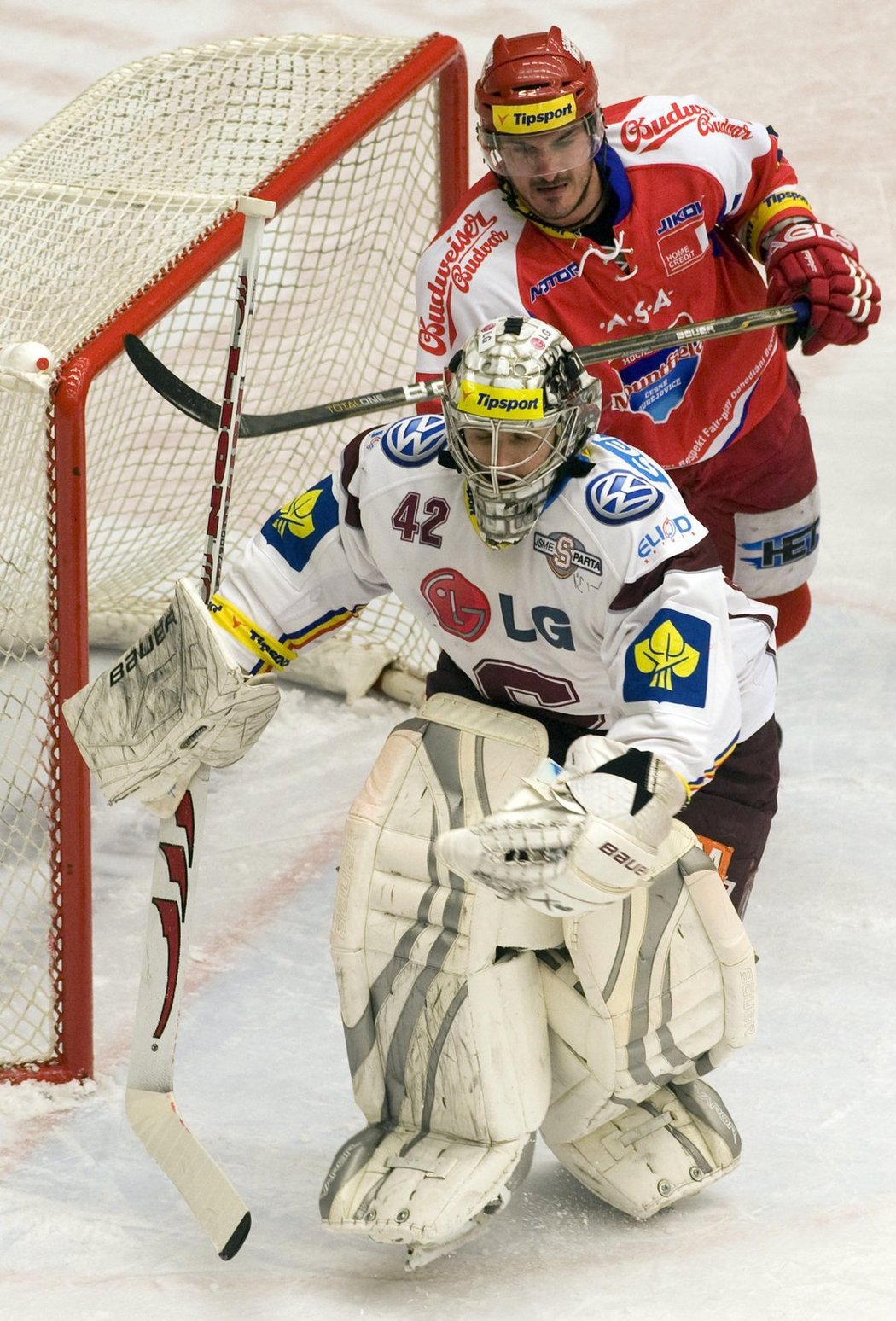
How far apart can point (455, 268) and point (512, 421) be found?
870mm

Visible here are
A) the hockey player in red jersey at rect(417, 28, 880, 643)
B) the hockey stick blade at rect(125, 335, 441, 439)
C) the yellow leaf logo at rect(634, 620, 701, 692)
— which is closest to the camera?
the yellow leaf logo at rect(634, 620, 701, 692)

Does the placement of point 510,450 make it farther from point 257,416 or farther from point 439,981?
point 439,981

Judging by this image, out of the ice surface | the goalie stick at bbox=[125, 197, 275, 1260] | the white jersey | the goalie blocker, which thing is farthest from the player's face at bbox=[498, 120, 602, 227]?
the ice surface

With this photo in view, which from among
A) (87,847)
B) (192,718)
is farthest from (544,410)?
(87,847)

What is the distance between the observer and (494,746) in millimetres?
2502

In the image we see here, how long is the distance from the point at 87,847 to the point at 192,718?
561 millimetres

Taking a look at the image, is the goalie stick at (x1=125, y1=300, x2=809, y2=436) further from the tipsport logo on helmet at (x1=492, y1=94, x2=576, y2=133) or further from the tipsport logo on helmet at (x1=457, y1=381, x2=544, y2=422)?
the tipsport logo on helmet at (x1=492, y1=94, x2=576, y2=133)

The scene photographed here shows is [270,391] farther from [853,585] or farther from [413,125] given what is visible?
[853,585]

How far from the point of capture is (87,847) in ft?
9.86

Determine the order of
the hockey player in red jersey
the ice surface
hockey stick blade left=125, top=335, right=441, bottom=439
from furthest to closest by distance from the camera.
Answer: the hockey player in red jersey → hockey stick blade left=125, top=335, right=441, bottom=439 → the ice surface

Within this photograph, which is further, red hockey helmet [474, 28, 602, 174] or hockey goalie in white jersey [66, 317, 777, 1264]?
red hockey helmet [474, 28, 602, 174]

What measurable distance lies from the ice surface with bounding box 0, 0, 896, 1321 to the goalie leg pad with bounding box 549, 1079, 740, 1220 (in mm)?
66

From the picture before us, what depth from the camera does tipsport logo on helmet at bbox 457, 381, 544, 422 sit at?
2.35m

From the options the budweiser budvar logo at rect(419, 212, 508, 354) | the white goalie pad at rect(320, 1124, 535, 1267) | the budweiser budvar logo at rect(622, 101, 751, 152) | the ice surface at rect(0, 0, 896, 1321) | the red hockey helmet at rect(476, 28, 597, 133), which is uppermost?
the red hockey helmet at rect(476, 28, 597, 133)
